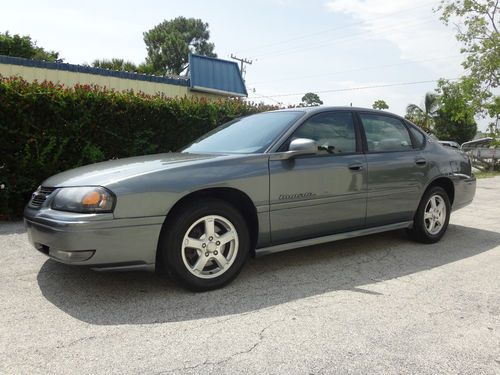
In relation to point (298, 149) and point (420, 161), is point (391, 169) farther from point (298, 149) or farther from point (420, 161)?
point (298, 149)

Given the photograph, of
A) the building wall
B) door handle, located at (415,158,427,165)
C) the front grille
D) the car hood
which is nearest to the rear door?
door handle, located at (415,158,427,165)

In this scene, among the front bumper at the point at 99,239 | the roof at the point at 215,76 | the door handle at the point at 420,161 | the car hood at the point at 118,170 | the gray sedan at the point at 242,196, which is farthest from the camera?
the roof at the point at 215,76

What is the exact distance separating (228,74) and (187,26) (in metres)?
43.7

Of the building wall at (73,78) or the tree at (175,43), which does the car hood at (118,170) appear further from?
the tree at (175,43)

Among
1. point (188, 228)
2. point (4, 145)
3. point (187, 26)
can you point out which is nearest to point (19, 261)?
point (188, 228)

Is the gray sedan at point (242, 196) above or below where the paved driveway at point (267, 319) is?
above

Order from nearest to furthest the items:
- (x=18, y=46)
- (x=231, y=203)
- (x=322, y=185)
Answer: (x=231, y=203), (x=322, y=185), (x=18, y=46)

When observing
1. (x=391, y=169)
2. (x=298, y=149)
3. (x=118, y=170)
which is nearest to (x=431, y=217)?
(x=391, y=169)

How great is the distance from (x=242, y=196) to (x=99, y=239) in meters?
1.16

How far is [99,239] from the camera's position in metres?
3.00

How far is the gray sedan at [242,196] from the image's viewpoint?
309 cm

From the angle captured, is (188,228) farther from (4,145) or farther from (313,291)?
(4,145)

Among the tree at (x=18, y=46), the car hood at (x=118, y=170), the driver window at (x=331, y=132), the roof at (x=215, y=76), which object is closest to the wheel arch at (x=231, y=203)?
the car hood at (x=118, y=170)

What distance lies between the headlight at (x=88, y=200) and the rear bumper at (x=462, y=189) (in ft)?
13.5
